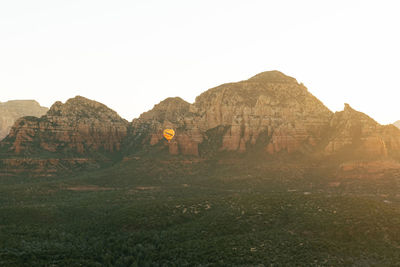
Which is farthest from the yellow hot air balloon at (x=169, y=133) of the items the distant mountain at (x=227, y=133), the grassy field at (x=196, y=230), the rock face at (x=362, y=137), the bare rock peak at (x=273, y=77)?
the rock face at (x=362, y=137)

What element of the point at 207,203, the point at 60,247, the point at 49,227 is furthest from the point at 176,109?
the point at 60,247

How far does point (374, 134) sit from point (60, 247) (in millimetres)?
113724

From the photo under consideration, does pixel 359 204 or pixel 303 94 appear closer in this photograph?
pixel 359 204

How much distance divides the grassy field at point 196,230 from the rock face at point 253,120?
50.1 meters

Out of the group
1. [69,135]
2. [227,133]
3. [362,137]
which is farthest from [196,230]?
[69,135]

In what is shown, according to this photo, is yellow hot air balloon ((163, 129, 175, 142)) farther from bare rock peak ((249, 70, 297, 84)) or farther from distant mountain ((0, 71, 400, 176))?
bare rock peak ((249, 70, 297, 84))

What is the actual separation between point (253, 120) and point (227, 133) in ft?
42.2

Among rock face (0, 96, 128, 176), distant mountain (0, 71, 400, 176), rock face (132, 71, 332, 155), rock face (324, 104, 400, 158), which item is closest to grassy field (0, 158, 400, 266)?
rock face (324, 104, 400, 158)

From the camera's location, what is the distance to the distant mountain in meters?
132

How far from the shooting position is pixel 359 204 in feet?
210

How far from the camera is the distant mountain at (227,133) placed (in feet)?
431

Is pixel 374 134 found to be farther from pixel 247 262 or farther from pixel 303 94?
pixel 247 262

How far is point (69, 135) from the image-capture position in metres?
156

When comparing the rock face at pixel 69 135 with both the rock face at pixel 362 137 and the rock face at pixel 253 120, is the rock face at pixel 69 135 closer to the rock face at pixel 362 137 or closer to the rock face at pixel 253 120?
Answer: the rock face at pixel 253 120
